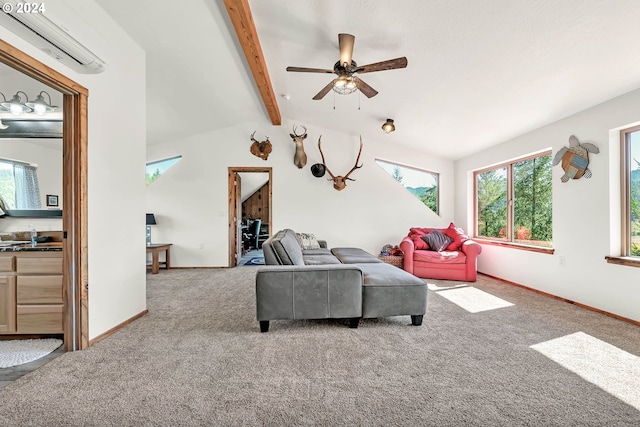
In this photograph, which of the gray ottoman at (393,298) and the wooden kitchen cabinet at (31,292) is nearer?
the wooden kitchen cabinet at (31,292)

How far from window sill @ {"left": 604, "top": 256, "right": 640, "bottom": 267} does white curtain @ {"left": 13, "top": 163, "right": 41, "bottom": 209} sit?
17.8ft

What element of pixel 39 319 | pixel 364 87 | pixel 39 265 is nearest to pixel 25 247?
pixel 39 265

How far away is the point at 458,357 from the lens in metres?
1.99

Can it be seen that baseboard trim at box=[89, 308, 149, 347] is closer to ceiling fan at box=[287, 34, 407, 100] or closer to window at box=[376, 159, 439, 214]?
ceiling fan at box=[287, 34, 407, 100]

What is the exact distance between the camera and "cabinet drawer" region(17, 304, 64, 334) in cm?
224

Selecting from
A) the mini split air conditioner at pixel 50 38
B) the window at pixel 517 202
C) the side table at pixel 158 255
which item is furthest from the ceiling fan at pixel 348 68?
the side table at pixel 158 255

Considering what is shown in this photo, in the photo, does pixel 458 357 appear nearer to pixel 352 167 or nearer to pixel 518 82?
pixel 518 82

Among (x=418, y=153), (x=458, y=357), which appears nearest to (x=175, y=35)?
(x=458, y=357)

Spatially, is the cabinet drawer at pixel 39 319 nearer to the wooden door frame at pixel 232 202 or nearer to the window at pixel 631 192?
the wooden door frame at pixel 232 202

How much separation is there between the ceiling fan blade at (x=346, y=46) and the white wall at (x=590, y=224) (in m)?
2.77

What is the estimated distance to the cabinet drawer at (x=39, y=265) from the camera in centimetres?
222

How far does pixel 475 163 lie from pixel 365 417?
4964 millimetres

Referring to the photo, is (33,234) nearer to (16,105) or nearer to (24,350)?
(24,350)

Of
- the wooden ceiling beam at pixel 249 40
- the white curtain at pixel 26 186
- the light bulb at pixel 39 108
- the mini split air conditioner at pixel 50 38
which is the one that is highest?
the wooden ceiling beam at pixel 249 40
